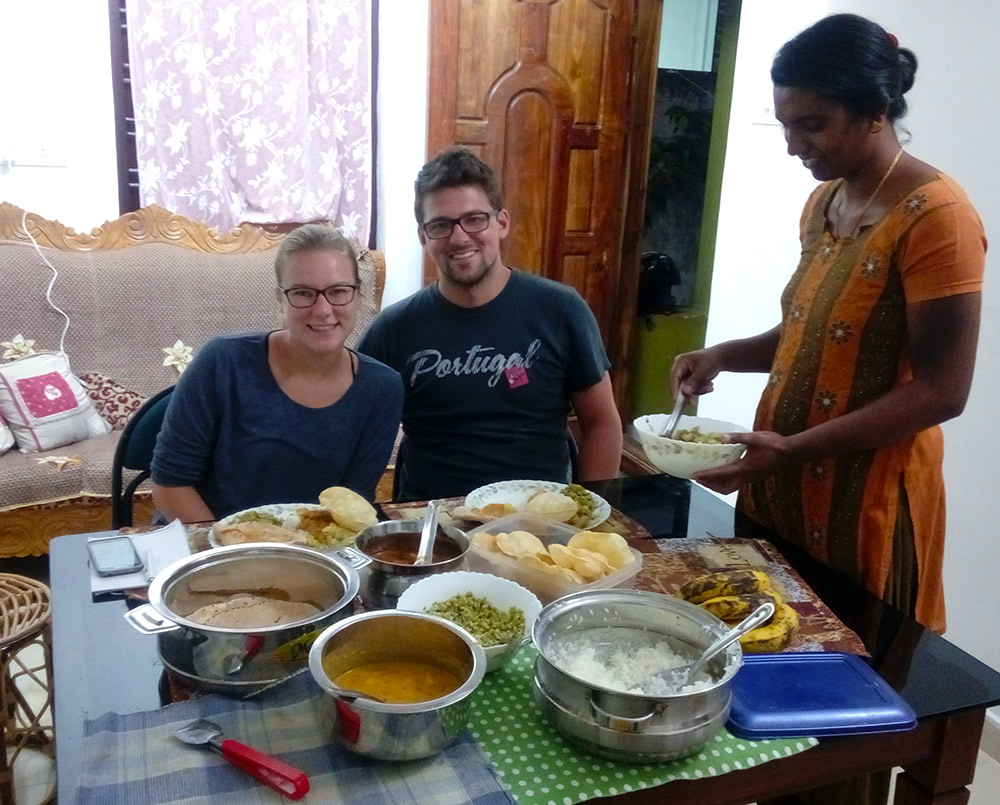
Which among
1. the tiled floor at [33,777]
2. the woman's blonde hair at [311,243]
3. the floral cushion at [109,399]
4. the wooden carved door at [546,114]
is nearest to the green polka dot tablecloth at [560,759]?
the woman's blonde hair at [311,243]

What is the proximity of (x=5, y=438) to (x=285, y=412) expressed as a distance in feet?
5.35

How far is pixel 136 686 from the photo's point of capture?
95cm

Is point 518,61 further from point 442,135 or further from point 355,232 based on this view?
point 355,232

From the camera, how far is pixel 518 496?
151 centimetres

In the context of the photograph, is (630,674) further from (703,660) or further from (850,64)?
(850,64)

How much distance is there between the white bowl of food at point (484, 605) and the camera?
38.3 inches

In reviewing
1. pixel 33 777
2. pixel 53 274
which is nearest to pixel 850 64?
pixel 33 777

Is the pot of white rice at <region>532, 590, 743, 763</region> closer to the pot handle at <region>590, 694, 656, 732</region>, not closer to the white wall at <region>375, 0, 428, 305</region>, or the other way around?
the pot handle at <region>590, 694, 656, 732</region>

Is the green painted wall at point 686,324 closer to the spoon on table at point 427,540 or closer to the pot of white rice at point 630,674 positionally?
the spoon on table at point 427,540

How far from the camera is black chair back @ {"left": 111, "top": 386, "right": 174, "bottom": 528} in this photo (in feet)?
6.00

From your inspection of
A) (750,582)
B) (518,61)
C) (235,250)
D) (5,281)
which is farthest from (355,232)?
(750,582)

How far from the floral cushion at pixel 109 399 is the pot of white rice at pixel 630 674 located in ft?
8.33

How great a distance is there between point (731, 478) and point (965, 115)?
1374mm

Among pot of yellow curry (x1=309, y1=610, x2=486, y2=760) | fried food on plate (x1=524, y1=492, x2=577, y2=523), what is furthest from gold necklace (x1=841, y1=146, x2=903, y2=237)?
pot of yellow curry (x1=309, y1=610, x2=486, y2=760)
